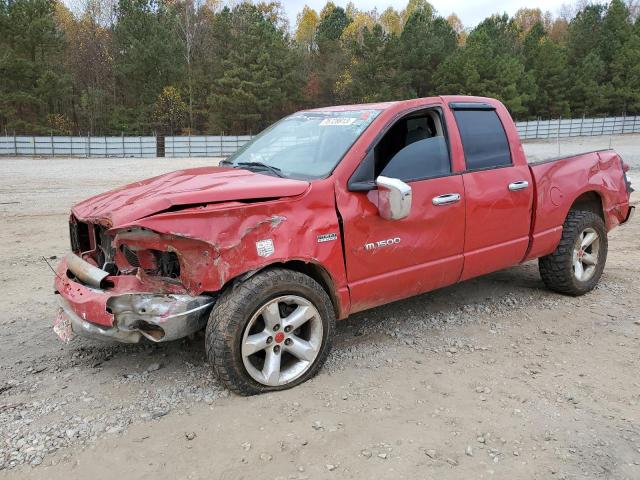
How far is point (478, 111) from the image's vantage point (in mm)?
4688

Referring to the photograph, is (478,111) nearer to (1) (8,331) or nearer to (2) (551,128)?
(1) (8,331)

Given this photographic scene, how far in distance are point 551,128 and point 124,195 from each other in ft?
175

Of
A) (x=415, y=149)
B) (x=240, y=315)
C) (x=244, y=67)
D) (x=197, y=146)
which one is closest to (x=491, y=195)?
(x=415, y=149)

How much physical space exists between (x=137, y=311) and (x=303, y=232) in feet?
3.58

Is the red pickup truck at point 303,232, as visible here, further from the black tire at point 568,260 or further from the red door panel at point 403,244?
the black tire at point 568,260

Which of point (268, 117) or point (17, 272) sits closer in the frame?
point (17, 272)

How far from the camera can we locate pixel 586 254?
18.1 feet

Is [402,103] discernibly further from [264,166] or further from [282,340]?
[282,340]

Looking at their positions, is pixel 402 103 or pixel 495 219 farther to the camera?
pixel 495 219

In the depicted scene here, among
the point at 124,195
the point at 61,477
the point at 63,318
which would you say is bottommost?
the point at 61,477

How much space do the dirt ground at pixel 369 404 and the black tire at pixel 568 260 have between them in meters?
0.25

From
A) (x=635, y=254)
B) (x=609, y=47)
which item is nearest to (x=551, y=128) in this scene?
(x=609, y=47)

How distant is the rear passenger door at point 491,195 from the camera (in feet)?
14.6

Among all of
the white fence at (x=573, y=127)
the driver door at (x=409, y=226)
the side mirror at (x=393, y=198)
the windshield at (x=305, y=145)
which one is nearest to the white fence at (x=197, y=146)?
the white fence at (x=573, y=127)
